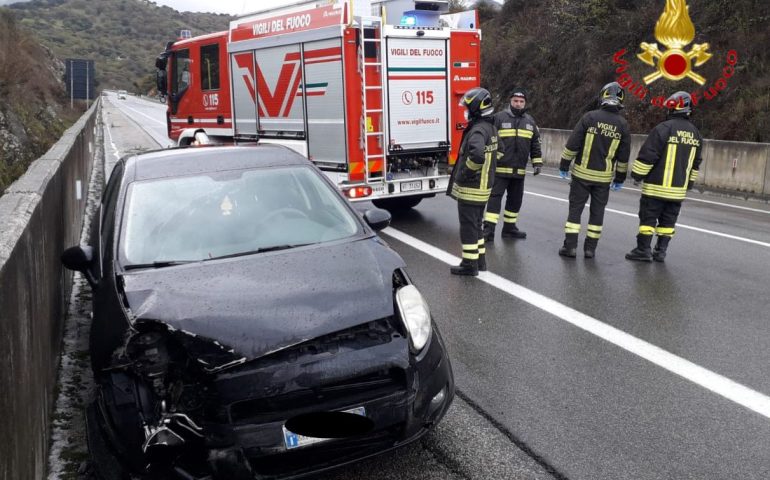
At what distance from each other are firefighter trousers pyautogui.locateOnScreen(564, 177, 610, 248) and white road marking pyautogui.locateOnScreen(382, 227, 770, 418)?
1.25 meters

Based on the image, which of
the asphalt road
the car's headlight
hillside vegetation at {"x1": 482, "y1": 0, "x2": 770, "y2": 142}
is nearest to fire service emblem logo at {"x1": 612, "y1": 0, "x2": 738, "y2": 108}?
hillside vegetation at {"x1": 482, "y1": 0, "x2": 770, "y2": 142}

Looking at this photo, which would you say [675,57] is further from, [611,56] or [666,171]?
[666,171]

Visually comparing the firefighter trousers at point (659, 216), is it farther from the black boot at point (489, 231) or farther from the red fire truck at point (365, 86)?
the red fire truck at point (365, 86)

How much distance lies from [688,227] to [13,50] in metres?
19.1

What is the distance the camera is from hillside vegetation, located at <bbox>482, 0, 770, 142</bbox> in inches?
634

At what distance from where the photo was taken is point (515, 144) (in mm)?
9156

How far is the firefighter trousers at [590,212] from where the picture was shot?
8172 mm

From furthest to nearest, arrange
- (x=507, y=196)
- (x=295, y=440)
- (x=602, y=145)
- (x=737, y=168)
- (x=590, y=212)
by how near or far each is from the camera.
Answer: (x=737, y=168), (x=507, y=196), (x=590, y=212), (x=602, y=145), (x=295, y=440)

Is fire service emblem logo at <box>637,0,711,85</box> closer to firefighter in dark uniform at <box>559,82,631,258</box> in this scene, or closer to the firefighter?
firefighter in dark uniform at <box>559,82,631,258</box>

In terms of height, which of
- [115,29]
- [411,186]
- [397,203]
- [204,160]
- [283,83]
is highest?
[115,29]

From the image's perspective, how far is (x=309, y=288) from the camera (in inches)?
140

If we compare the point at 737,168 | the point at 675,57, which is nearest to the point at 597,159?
the point at 737,168

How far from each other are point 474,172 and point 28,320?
4.83 m

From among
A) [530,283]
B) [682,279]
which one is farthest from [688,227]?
[530,283]
